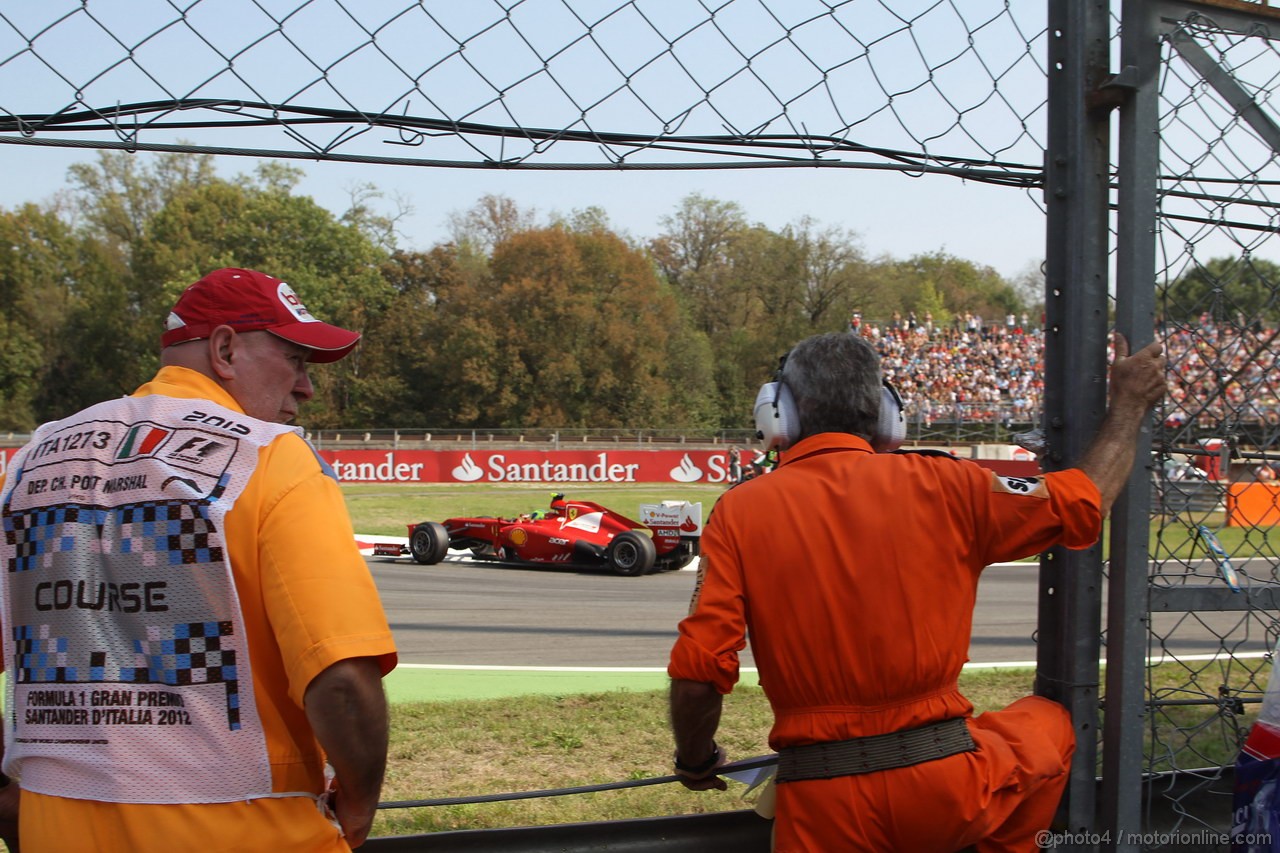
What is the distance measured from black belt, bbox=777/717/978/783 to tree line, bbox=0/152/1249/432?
158 feet

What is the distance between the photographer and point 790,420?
2139 millimetres

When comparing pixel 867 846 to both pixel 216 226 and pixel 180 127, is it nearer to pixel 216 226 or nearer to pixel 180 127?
pixel 180 127

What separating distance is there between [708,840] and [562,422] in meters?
49.0

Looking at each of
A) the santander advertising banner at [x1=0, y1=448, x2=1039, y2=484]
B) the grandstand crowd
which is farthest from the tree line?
the santander advertising banner at [x1=0, y1=448, x2=1039, y2=484]

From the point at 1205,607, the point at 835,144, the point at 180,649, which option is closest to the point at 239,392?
the point at 180,649

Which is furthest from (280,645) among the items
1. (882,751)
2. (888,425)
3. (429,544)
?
(429,544)

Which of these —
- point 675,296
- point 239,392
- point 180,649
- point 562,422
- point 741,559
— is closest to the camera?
point 180,649

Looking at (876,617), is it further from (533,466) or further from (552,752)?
(533,466)

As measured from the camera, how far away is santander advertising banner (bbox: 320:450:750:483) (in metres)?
30.6

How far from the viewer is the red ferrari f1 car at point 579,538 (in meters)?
13.8

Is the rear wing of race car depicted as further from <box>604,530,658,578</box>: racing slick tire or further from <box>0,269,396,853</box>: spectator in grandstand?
<box>0,269,396,853</box>: spectator in grandstand

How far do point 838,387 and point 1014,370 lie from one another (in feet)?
110

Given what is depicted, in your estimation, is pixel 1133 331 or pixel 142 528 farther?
pixel 1133 331

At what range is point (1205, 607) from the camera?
225cm
